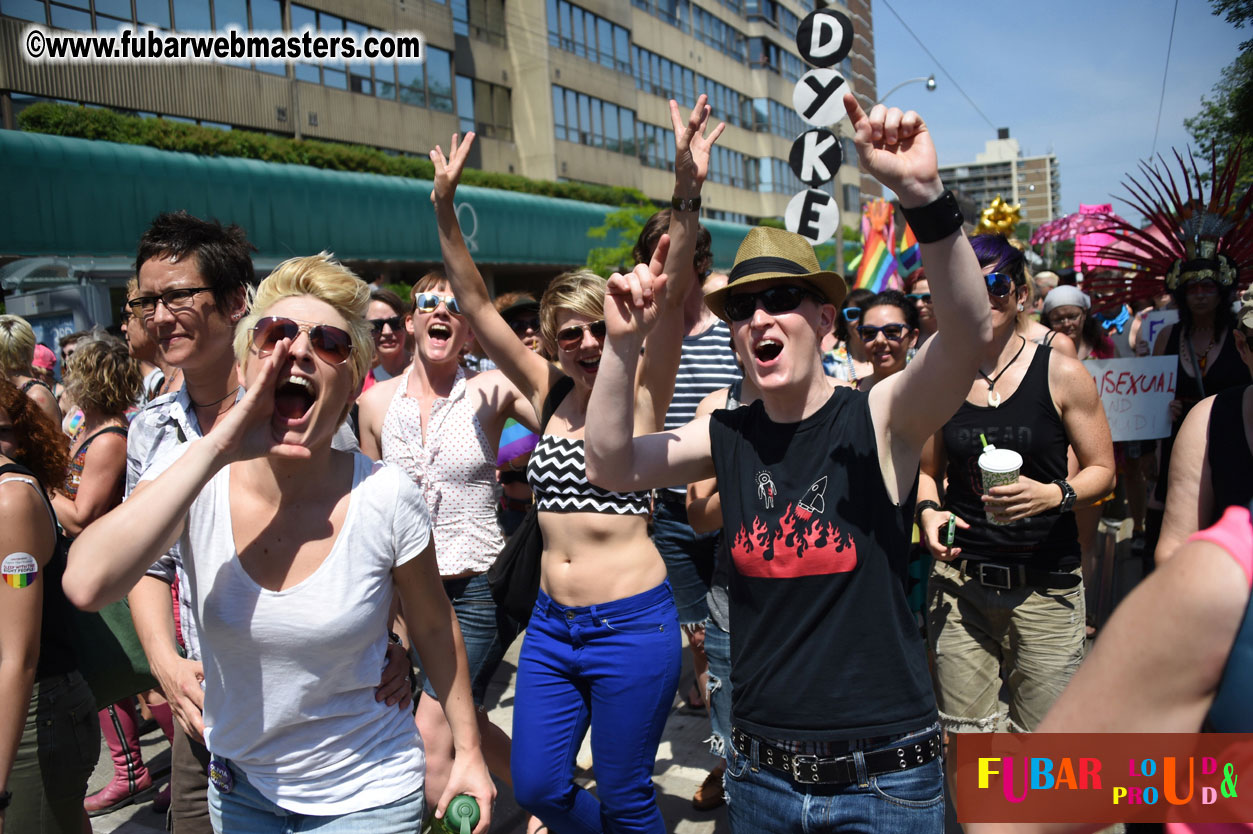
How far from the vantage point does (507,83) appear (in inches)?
1347

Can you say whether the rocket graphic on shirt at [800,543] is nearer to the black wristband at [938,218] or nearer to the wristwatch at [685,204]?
the black wristband at [938,218]

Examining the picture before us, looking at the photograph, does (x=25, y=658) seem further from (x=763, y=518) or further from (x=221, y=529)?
(x=763, y=518)

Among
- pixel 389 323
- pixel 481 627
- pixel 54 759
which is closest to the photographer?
pixel 54 759

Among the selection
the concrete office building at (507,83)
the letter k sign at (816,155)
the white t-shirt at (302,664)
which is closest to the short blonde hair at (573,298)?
the white t-shirt at (302,664)

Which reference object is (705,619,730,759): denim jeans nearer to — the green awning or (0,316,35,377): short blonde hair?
(0,316,35,377): short blonde hair

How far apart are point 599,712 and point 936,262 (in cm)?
201

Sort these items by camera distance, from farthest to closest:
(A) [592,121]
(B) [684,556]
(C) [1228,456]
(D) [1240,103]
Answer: (A) [592,121] < (D) [1240,103] < (B) [684,556] < (C) [1228,456]

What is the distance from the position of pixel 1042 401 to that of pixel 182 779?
11.0 ft

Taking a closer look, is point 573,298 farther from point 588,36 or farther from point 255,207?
point 588,36

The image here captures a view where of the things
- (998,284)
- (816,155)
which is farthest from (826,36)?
(998,284)

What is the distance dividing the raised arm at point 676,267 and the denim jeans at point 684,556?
0.86 m

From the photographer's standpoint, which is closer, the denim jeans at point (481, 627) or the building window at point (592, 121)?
the denim jeans at point (481, 627)

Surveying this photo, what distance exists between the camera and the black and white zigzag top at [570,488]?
3316 mm

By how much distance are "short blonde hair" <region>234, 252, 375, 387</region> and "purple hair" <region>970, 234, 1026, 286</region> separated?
98.7 inches
